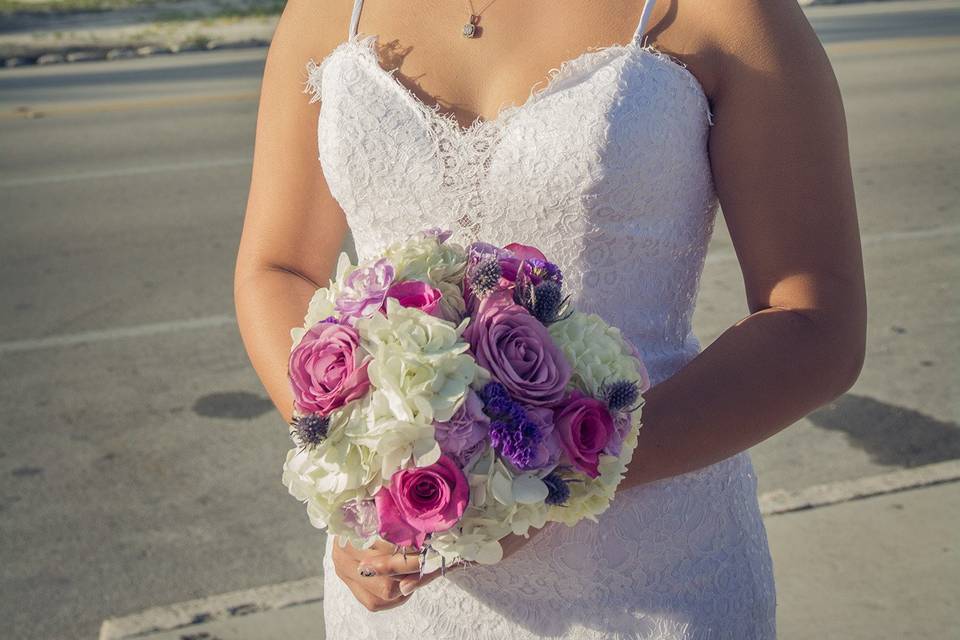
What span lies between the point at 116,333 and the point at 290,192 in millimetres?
4653

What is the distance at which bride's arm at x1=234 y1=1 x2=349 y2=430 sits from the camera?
2055mm

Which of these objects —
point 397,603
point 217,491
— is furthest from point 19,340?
point 397,603

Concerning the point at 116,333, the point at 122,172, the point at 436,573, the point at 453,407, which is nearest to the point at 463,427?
the point at 453,407

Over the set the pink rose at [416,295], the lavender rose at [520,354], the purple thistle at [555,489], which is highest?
the pink rose at [416,295]

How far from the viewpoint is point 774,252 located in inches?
68.5

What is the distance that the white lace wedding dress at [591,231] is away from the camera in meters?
1.79

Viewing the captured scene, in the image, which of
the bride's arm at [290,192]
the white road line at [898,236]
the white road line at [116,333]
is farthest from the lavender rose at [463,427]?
the white road line at [898,236]

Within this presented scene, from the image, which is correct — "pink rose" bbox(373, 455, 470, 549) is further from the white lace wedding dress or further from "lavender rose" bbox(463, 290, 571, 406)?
the white lace wedding dress

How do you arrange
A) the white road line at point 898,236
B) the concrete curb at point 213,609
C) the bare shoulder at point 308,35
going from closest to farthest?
the bare shoulder at point 308,35 < the concrete curb at point 213,609 < the white road line at point 898,236

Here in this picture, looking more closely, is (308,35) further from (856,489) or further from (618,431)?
(856,489)

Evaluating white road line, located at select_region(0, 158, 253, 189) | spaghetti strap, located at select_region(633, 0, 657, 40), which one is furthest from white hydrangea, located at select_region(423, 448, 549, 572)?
white road line, located at select_region(0, 158, 253, 189)

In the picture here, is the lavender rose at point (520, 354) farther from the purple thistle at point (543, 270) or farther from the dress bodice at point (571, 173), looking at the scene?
the dress bodice at point (571, 173)

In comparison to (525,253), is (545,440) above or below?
below

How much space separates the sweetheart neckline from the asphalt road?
8.34 ft
